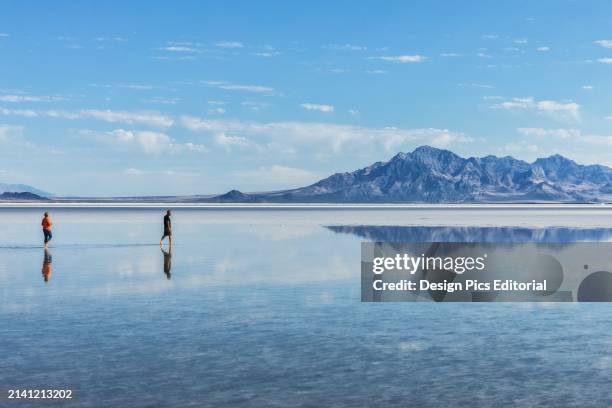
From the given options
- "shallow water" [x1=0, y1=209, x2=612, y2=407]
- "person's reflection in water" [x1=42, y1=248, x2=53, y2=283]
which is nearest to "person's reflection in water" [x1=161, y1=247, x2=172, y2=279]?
"shallow water" [x1=0, y1=209, x2=612, y2=407]

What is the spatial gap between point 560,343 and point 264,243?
26148mm

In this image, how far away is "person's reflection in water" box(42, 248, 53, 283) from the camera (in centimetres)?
2192

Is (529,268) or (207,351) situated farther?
(529,268)

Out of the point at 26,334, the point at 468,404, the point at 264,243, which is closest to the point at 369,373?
the point at 468,404

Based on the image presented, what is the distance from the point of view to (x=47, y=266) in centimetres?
2486

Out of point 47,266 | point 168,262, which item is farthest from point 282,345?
point 47,266

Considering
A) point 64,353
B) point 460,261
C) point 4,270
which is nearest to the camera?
point 64,353

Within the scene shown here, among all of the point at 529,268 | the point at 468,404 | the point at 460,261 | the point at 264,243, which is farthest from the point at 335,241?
the point at 468,404

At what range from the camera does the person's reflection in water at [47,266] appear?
71.9 ft

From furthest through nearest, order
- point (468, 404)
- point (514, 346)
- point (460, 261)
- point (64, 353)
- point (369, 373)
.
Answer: point (460, 261) < point (514, 346) < point (64, 353) < point (369, 373) < point (468, 404)

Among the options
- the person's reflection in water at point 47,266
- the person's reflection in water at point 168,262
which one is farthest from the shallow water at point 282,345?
the person's reflection in water at point 168,262

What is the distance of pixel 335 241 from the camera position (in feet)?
128

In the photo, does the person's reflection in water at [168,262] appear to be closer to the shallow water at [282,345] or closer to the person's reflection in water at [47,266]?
the shallow water at [282,345]

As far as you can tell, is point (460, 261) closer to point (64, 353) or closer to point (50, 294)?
point (50, 294)
